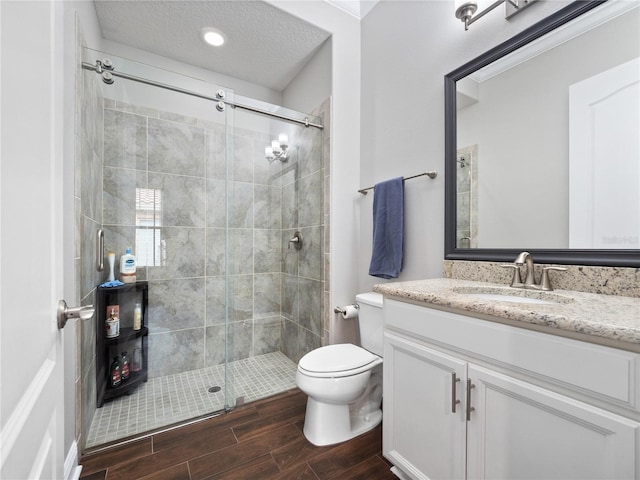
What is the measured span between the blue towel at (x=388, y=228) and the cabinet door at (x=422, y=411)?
2.08 ft

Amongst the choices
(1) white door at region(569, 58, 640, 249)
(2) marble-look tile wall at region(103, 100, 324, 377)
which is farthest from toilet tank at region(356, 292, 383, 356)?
(1) white door at region(569, 58, 640, 249)

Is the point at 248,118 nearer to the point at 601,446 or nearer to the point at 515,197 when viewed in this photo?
the point at 515,197

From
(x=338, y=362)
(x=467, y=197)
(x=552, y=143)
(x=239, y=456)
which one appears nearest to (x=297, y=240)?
(x=338, y=362)

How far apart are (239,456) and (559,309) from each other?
1.48 meters

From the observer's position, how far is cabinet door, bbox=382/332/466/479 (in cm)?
100

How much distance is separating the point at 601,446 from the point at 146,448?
1.82 metres

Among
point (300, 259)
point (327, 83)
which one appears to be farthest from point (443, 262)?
point (327, 83)

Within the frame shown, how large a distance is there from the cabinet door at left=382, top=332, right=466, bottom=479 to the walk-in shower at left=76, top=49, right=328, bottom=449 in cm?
96

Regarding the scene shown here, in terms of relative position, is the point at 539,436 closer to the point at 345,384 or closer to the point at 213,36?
the point at 345,384

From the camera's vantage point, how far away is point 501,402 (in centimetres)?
88

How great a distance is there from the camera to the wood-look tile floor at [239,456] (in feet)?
4.24

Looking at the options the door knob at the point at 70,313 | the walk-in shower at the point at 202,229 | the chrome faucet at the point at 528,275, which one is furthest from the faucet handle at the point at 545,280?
the door knob at the point at 70,313

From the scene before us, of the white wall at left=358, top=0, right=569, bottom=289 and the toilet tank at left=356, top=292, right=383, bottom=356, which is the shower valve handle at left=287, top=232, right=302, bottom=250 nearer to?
the white wall at left=358, top=0, right=569, bottom=289

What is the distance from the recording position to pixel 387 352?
1.26 meters
